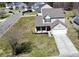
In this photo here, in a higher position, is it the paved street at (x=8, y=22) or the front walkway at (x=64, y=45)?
the paved street at (x=8, y=22)

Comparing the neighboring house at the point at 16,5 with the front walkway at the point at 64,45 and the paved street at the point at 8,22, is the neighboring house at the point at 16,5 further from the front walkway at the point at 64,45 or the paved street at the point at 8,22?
the front walkway at the point at 64,45

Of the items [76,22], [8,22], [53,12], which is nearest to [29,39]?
[8,22]

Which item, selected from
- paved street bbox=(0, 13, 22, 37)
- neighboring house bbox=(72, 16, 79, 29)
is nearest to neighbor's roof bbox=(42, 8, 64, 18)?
neighboring house bbox=(72, 16, 79, 29)

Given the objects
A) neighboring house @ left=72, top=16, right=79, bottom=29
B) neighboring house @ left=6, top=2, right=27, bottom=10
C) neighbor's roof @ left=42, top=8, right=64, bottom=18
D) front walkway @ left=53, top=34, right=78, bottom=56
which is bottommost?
front walkway @ left=53, top=34, right=78, bottom=56

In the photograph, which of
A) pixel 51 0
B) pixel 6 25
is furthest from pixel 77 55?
pixel 6 25

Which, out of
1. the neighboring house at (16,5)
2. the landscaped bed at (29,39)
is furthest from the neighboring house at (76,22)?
the neighboring house at (16,5)

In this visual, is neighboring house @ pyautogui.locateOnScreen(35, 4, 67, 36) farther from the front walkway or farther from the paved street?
the paved street

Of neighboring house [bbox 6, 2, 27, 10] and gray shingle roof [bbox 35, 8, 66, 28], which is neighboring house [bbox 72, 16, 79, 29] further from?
neighboring house [bbox 6, 2, 27, 10]

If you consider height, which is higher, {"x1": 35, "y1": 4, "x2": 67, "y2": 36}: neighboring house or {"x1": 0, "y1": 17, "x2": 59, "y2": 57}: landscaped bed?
{"x1": 35, "y1": 4, "x2": 67, "y2": 36}: neighboring house
